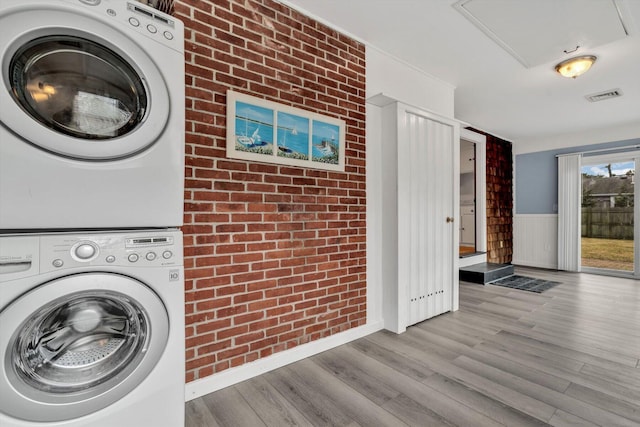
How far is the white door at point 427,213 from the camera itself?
259 cm

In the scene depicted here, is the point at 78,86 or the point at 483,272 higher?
the point at 78,86

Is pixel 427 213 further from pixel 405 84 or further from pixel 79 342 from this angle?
pixel 79 342

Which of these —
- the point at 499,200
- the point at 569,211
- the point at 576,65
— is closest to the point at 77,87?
the point at 576,65

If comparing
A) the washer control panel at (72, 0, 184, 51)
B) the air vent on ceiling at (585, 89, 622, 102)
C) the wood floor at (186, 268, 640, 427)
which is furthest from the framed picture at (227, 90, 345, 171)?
the air vent on ceiling at (585, 89, 622, 102)

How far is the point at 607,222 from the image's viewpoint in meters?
4.94

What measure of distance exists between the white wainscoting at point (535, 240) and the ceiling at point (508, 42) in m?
2.24

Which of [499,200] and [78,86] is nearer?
[78,86]

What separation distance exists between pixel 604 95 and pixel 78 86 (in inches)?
198

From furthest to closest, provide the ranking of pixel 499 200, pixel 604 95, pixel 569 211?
pixel 499 200, pixel 569 211, pixel 604 95

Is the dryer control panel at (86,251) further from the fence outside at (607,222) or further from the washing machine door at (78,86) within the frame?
the fence outside at (607,222)

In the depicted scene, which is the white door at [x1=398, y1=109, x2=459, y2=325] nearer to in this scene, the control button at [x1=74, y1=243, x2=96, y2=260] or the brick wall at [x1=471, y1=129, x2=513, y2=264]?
the control button at [x1=74, y1=243, x2=96, y2=260]

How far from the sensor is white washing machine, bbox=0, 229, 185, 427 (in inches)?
34.1

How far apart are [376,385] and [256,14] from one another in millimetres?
2413

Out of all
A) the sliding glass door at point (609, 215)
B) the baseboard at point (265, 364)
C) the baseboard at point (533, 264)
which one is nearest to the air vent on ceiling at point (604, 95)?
the sliding glass door at point (609, 215)
